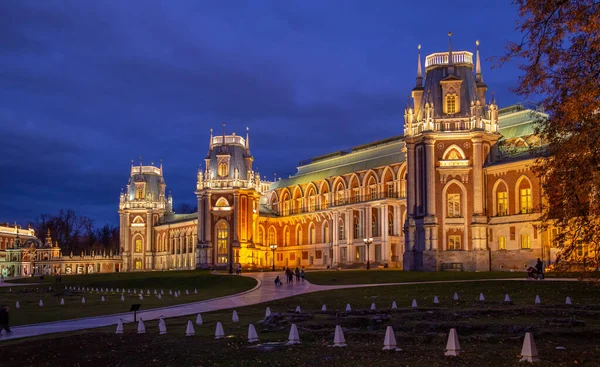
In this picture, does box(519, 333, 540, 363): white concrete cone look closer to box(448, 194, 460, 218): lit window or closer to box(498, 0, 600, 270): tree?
box(498, 0, 600, 270): tree

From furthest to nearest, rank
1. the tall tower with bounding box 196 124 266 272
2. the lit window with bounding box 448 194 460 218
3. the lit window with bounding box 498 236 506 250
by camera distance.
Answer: the tall tower with bounding box 196 124 266 272 → the lit window with bounding box 448 194 460 218 → the lit window with bounding box 498 236 506 250

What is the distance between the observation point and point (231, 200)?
108188 mm

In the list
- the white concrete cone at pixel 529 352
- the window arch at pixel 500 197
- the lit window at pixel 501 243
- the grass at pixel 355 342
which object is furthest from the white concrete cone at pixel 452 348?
the window arch at pixel 500 197

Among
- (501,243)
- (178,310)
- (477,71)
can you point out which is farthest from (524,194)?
(178,310)

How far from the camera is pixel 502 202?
6962cm

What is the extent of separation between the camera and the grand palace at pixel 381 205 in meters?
69.0

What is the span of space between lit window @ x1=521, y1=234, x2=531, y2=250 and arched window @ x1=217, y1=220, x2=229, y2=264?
51389mm

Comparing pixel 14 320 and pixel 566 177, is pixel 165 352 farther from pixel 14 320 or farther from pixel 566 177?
pixel 14 320

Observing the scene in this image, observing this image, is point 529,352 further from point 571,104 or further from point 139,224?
point 139,224

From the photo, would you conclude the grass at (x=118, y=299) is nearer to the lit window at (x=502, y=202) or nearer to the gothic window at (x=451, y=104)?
the lit window at (x=502, y=202)

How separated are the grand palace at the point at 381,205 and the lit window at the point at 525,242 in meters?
0.10

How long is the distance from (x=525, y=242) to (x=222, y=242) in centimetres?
5261

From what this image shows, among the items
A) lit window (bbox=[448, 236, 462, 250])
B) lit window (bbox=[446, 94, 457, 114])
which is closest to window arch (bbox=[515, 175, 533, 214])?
lit window (bbox=[448, 236, 462, 250])

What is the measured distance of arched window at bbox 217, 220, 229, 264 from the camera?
350 ft
